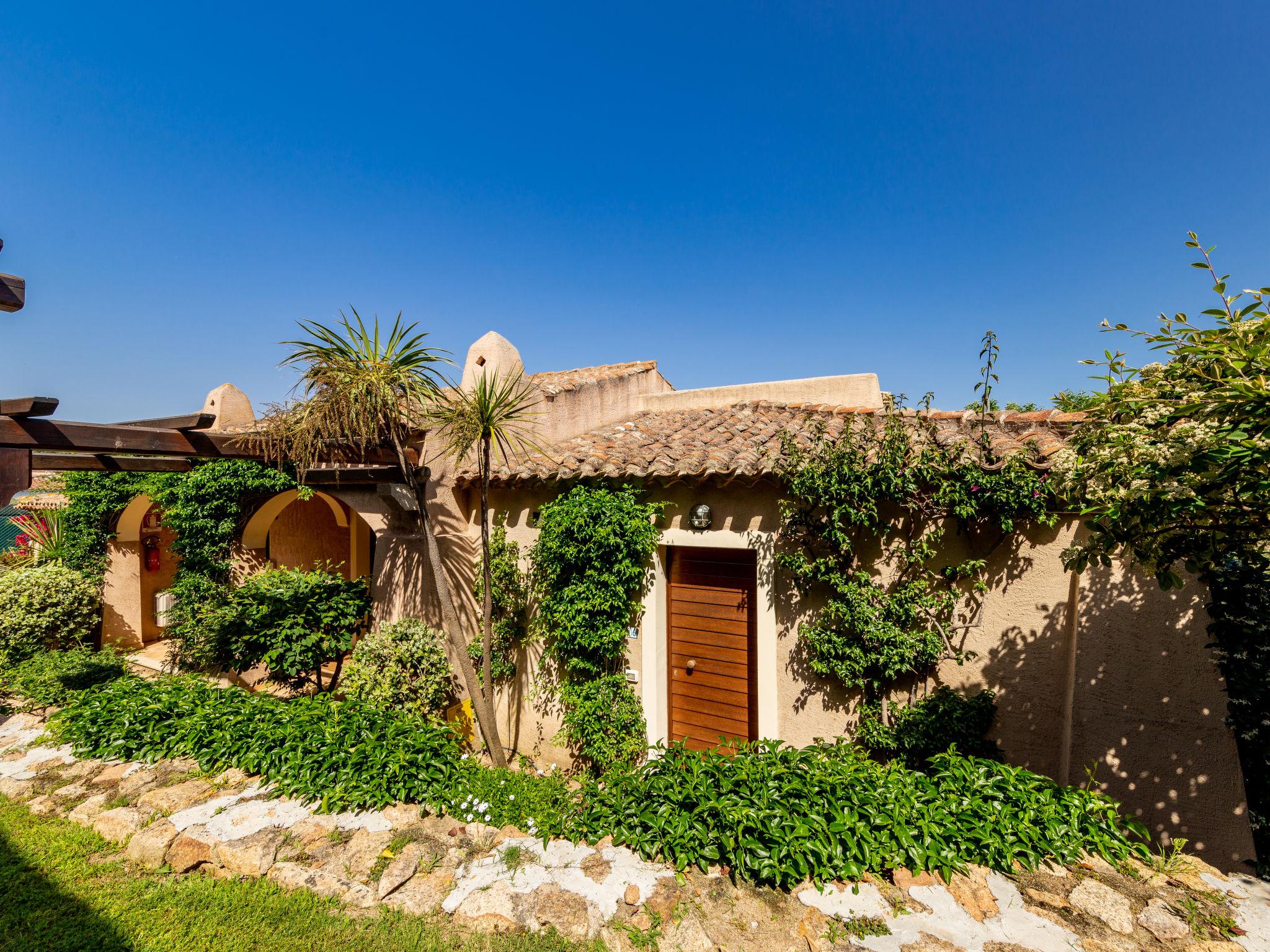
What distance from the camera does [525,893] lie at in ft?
14.1

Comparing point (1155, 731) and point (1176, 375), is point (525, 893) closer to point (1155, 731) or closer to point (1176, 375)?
point (1155, 731)

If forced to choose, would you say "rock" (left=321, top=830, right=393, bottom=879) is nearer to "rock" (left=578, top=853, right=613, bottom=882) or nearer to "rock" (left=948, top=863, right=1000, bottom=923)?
"rock" (left=578, top=853, right=613, bottom=882)

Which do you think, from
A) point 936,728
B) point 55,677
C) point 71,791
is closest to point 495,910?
point 936,728

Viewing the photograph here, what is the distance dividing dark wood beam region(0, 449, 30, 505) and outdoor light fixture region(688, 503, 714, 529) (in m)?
6.45

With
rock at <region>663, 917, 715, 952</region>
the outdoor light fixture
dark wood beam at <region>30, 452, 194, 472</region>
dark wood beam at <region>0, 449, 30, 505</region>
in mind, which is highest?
dark wood beam at <region>30, 452, 194, 472</region>

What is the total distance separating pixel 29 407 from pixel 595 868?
6391mm

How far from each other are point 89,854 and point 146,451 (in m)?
3.89

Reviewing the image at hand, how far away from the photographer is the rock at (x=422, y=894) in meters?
4.34

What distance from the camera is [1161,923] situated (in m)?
3.60

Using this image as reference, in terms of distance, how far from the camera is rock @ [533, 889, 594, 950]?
157 inches

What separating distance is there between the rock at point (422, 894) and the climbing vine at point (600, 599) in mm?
2662

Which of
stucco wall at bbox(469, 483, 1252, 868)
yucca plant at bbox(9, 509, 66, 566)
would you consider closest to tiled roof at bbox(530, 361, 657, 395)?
stucco wall at bbox(469, 483, 1252, 868)

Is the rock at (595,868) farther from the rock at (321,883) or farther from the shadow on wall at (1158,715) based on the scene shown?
the shadow on wall at (1158,715)

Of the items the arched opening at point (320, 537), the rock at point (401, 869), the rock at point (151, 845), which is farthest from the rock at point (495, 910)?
the arched opening at point (320, 537)
